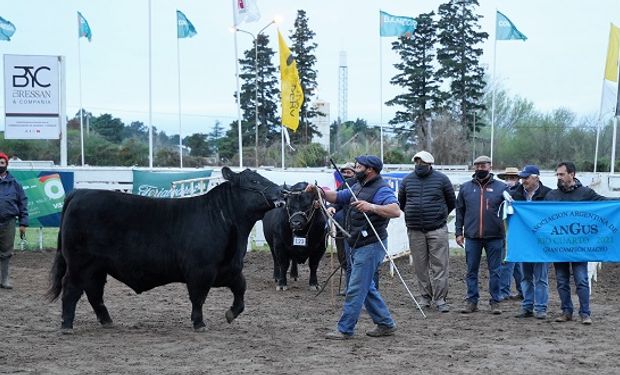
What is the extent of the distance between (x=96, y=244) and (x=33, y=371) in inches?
79.8

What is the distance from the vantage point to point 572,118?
50.0 metres

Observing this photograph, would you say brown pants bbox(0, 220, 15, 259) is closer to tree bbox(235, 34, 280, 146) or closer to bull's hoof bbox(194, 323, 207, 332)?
bull's hoof bbox(194, 323, 207, 332)

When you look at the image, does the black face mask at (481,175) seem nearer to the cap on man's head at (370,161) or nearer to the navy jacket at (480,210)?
the navy jacket at (480,210)

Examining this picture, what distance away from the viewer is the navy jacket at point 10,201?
11742 mm

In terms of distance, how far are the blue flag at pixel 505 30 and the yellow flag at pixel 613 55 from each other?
7.38 metres

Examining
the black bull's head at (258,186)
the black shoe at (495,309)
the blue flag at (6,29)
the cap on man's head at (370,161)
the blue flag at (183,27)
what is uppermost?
the blue flag at (183,27)

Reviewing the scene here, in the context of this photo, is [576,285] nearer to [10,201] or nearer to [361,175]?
[361,175]

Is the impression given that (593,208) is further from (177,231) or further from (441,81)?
(441,81)

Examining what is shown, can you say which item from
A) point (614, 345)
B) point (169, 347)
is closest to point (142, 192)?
point (169, 347)

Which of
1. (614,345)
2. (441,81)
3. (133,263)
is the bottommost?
(614,345)

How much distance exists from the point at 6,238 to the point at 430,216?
6.26 metres

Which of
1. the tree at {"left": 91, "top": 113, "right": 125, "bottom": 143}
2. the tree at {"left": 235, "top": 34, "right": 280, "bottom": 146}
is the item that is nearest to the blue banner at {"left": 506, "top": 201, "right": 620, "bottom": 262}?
the tree at {"left": 235, "top": 34, "right": 280, "bottom": 146}

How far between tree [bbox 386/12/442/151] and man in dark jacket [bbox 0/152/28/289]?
3158 centimetres

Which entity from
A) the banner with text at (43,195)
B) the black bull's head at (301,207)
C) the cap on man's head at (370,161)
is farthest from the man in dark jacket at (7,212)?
the cap on man's head at (370,161)
